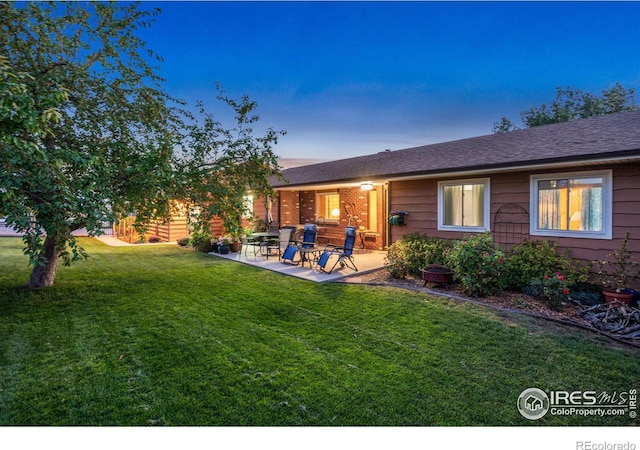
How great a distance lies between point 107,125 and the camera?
5922mm

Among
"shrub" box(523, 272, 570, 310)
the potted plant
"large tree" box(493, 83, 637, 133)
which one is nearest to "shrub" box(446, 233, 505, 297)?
"shrub" box(523, 272, 570, 310)

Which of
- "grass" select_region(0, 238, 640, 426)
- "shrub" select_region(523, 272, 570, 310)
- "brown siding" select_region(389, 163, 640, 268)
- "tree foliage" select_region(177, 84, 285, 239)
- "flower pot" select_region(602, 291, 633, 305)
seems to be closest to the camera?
"grass" select_region(0, 238, 640, 426)

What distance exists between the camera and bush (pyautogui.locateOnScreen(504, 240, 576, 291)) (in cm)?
603

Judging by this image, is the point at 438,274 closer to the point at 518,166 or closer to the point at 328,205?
the point at 518,166

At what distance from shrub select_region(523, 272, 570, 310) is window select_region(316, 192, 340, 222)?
9.16m

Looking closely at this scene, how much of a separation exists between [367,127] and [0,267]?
47.3 feet

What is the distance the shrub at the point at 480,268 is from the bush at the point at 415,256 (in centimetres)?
117

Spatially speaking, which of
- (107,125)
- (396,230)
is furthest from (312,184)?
(107,125)

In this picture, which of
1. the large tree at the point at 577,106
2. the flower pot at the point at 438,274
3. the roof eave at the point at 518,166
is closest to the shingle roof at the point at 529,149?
the roof eave at the point at 518,166

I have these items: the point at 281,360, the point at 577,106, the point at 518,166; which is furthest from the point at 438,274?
the point at 577,106

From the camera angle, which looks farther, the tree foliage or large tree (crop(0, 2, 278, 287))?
the tree foliage

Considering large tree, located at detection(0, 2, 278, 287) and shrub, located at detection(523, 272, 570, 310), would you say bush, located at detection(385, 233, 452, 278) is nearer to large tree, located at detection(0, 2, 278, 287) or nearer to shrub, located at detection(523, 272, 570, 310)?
shrub, located at detection(523, 272, 570, 310)

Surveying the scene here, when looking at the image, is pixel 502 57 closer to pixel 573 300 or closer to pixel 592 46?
pixel 592 46

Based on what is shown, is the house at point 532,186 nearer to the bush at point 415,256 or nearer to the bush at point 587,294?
the bush at point 587,294
